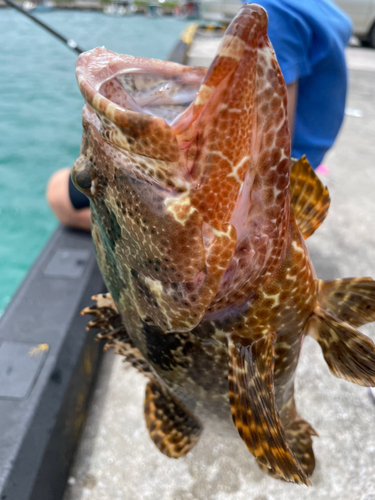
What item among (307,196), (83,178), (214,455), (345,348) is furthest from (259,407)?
(214,455)

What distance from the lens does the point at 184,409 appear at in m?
1.48

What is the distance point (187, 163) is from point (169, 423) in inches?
44.9

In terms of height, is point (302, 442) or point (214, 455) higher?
point (302, 442)

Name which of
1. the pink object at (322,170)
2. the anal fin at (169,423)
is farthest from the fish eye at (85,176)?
the pink object at (322,170)

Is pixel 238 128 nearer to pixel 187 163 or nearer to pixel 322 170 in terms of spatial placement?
pixel 187 163

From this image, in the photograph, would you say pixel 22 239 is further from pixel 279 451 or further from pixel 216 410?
pixel 279 451

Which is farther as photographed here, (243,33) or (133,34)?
(133,34)

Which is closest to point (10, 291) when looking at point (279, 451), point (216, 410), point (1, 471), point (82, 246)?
point (82, 246)

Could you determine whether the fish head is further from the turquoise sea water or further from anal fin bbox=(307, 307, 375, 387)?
the turquoise sea water

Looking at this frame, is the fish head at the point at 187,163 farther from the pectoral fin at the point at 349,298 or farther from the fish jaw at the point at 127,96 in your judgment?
the pectoral fin at the point at 349,298

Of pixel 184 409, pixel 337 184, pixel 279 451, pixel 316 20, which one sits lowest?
pixel 337 184

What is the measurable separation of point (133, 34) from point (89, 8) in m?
11.8

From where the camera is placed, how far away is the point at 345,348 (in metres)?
0.98

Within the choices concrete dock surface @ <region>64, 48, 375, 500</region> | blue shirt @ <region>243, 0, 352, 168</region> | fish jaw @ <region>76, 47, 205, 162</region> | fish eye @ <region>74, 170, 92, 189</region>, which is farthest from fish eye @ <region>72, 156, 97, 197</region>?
concrete dock surface @ <region>64, 48, 375, 500</region>
